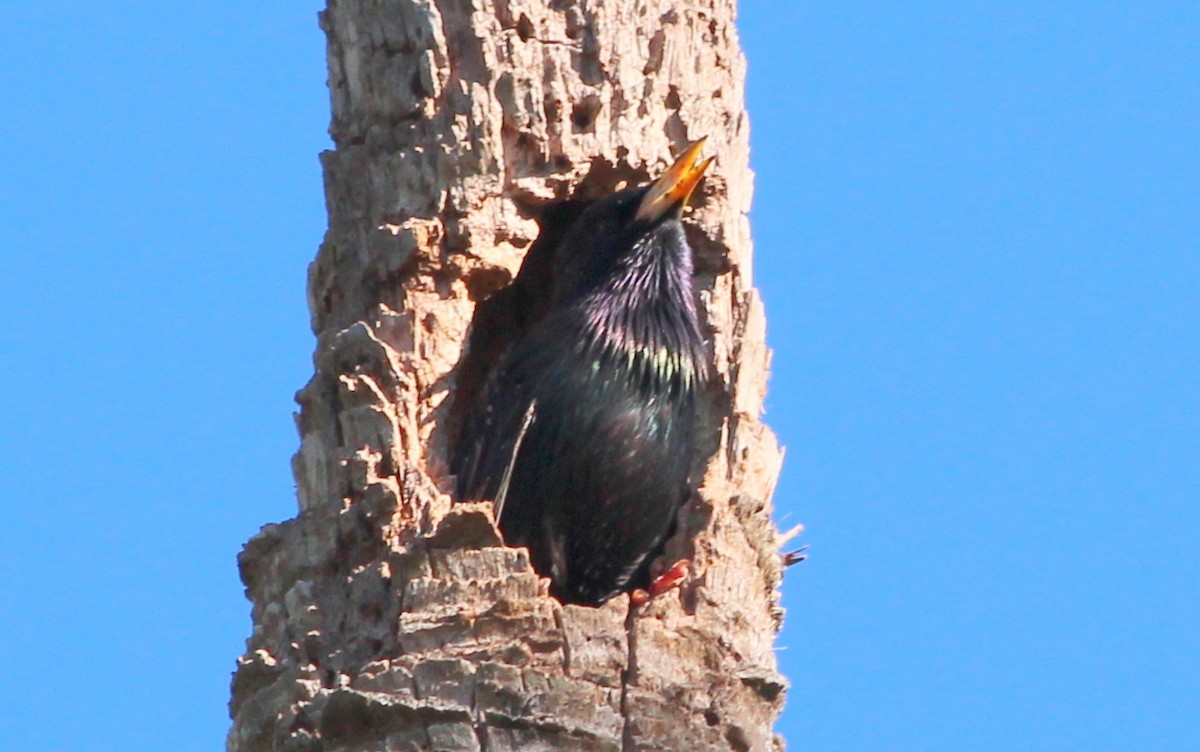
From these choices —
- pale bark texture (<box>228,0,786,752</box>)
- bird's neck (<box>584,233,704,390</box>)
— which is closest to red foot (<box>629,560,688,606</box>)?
pale bark texture (<box>228,0,786,752</box>)

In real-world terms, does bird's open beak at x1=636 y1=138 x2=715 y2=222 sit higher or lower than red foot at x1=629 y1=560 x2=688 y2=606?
higher

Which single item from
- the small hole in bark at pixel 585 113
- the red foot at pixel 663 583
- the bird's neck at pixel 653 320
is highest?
the small hole in bark at pixel 585 113

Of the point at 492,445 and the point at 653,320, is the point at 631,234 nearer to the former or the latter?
the point at 653,320

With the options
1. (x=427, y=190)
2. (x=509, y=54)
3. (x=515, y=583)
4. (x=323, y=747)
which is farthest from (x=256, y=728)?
(x=509, y=54)

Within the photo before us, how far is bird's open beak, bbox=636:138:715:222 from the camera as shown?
6699mm

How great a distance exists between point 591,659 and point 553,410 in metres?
1.73

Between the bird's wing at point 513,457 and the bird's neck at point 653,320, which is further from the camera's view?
the bird's neck at point 653,320

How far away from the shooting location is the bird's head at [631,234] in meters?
6.73

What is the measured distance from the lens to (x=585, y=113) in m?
6.65

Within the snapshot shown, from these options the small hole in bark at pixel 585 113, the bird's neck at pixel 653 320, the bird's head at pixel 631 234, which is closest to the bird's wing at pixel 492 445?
the bird's neck at pixel 653 320

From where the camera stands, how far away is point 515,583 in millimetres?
5297

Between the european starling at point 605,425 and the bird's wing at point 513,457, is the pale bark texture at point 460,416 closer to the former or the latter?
the european starling at point 605,425

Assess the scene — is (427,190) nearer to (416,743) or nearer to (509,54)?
(509,54)

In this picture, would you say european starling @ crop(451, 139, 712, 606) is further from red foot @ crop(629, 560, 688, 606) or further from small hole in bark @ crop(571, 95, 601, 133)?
red foot @ crop(629, 560, 688, 606)
